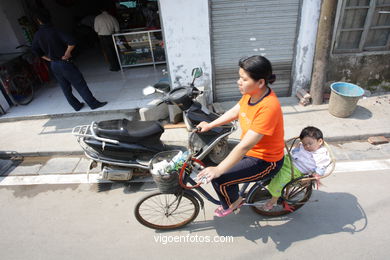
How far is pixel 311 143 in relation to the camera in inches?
103

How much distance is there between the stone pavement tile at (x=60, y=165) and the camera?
4.10 m

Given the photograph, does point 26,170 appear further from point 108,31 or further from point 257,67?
point 108,31

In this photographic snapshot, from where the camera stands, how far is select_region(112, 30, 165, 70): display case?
729cm

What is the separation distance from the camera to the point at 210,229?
9.70 feet

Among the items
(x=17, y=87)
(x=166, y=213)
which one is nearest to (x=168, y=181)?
(x=166, y=213)

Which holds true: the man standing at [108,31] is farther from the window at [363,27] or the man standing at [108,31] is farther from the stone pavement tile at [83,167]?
the window at [363,27]

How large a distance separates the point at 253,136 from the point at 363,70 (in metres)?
4.76

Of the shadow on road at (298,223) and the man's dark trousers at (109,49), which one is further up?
the man's dark trousers at (109,49)

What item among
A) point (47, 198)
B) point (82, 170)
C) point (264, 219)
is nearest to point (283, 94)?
point (264, 219)

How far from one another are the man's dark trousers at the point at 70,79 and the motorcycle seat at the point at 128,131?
2.29 meters

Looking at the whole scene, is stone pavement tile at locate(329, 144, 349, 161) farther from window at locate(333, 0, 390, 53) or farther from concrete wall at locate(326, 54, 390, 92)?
window at locate(333, 0, 390, 53)

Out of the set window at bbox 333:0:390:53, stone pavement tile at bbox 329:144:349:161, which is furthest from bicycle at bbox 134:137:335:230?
window at bbox 333:0:390:53

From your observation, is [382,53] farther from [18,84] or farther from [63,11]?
[63,11]

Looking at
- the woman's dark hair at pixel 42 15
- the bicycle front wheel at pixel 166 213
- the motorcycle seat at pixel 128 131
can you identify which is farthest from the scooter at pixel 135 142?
the woman's dark hair at pixel 42 15
